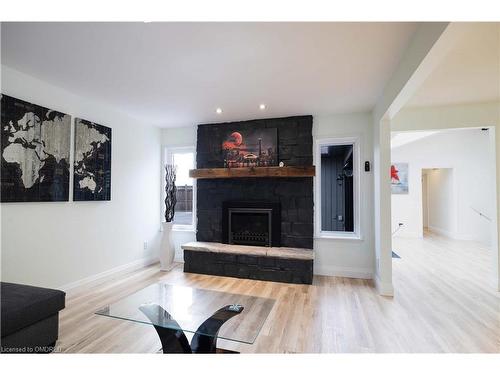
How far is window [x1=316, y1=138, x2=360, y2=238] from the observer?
3.95 meters

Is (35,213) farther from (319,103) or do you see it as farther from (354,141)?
(354,141)

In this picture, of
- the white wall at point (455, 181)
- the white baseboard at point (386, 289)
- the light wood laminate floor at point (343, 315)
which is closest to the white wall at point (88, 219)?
the light wood laminate floor at point (343, 315)

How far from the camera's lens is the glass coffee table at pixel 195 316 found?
1.63 metres

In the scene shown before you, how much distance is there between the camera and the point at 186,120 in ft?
14.0

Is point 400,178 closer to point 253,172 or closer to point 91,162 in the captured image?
point 253,172

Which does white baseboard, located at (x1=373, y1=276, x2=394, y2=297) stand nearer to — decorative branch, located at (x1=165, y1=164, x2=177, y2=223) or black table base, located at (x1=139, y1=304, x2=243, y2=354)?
black table base, located at (x1=139, y1=304, x2=243, y2=354)

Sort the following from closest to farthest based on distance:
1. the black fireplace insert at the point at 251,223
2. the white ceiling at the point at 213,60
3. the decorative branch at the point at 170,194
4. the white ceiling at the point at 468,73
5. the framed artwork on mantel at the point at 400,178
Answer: the white ceiling at the point at 213,60 < the white ceiling at the point at 468,73 < the black fireplace insert at the point at 251,223 < the decorative branch at the point at 170,194 < the framed artwork on mantel at the point at 400,178

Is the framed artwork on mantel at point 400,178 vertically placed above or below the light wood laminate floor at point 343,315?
above

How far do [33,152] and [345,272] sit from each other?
4.29 metres

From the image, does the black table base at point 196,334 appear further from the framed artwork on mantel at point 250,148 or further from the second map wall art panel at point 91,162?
the framed artwork on mantel at point 250,148

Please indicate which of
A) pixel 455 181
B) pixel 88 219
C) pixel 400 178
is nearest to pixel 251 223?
pixel 88 219

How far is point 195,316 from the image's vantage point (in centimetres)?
183

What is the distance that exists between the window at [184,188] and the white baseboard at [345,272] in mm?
2418
